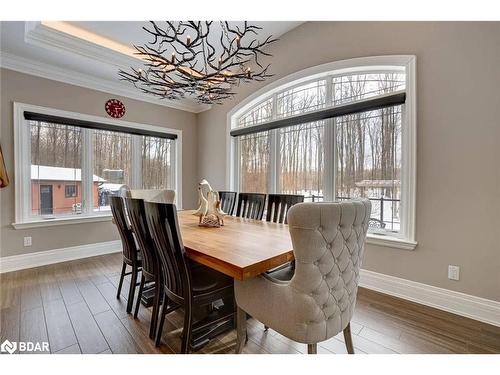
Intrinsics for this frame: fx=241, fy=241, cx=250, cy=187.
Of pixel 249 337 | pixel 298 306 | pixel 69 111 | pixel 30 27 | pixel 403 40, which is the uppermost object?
pixel 30 27

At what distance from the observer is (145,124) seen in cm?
432

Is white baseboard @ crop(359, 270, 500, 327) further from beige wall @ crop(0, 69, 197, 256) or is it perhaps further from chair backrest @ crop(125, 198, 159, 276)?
beige wall @ crop(0, 69, 197, 256)

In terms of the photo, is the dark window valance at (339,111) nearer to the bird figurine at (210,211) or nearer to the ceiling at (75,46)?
the ceiling at (75,46)

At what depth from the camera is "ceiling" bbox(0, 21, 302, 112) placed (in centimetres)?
Answer: 281

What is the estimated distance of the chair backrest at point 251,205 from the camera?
2.83 metres

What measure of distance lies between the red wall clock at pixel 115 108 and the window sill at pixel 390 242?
163 inches

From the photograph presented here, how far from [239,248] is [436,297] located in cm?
201

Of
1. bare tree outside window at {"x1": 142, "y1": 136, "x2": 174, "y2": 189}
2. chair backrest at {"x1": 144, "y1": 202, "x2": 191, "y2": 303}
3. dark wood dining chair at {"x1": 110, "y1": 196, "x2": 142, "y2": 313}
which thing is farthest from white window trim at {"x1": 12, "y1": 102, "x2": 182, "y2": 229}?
chair backrest at {"x1": 144, "y1": 202, "x2": 191, "y2": 303}

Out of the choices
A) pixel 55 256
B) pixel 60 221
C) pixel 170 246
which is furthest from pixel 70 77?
pixel 170 246

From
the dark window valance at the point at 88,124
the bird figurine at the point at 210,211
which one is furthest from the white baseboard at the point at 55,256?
the bird figurine at the point at 210,211

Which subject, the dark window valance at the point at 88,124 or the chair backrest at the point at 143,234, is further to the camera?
the dark window valance at the point at 88,124
